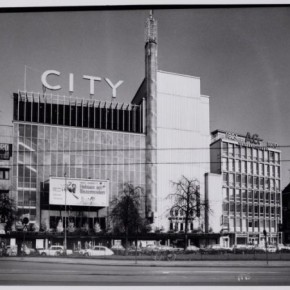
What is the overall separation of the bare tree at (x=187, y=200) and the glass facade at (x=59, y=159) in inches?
172

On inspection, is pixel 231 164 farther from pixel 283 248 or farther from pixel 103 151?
pixel 103 151

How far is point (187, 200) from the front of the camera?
3697cm

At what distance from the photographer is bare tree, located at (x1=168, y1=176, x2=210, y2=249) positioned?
119ft

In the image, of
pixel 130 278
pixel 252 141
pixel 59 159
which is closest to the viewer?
pixel 130 278

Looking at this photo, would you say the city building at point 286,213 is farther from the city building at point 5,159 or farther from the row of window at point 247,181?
the city building at point 5,159

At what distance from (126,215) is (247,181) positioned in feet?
34.5

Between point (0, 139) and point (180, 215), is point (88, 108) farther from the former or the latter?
point (180, 215)

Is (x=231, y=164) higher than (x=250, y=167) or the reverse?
higher

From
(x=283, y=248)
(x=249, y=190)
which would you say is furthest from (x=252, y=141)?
(x=249, y=190)

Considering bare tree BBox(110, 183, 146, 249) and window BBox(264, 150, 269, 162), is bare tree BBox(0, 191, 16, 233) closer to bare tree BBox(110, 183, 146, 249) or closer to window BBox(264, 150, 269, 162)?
bare tree BBox(110, 183, 146, 249)

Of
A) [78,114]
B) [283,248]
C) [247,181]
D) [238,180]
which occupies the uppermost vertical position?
[78,114]

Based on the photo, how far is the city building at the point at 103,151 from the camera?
35906 mm

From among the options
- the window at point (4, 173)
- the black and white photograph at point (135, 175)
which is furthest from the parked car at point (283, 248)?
the window at point (4, 173)

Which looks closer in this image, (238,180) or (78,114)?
(78,114)
